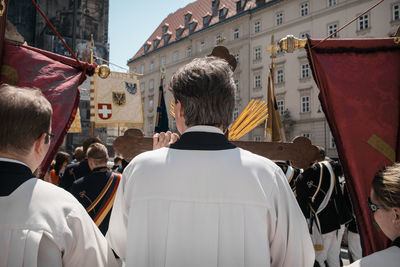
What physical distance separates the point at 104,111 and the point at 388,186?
292 inches

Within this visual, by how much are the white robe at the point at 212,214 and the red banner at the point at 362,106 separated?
1.28m

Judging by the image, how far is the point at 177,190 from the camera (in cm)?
135

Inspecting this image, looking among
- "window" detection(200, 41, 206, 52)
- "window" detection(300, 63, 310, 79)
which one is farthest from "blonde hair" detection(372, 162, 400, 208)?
"window" detection(200, 41, 206, 52)

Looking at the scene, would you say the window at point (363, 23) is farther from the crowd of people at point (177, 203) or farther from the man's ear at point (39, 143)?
the man's ear at point (39, 143)

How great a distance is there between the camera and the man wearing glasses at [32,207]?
3.97 feet

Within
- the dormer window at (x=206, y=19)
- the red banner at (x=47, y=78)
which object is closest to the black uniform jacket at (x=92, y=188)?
the red banner at (x=47, y=78)

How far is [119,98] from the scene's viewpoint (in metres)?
8.83

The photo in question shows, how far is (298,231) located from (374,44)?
193cm

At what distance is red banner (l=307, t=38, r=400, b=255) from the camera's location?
2.48 metres

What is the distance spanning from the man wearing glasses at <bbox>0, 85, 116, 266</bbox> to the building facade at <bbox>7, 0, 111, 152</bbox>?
64.9ft

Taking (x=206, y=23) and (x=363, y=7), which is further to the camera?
(x=206, y=23)

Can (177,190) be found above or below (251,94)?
below

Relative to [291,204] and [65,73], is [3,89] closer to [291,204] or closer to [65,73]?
[291,204]

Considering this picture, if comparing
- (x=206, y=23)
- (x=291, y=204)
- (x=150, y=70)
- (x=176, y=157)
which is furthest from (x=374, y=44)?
(x=150, y=70)
